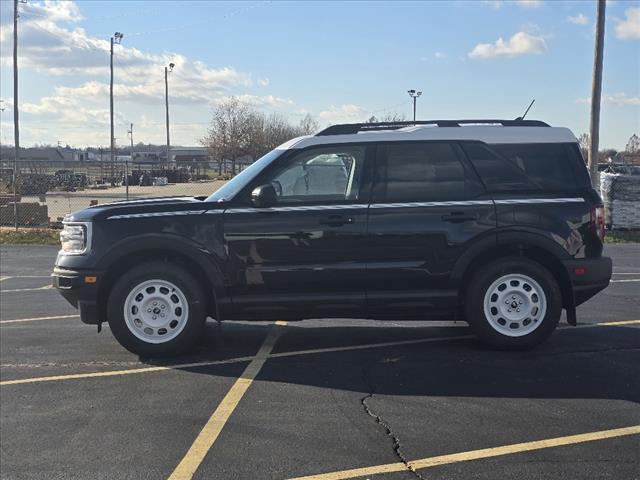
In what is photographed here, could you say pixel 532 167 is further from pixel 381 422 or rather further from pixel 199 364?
pixel 199 364

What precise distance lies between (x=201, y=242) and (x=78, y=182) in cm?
4245

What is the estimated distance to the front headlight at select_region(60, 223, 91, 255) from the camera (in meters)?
5.65

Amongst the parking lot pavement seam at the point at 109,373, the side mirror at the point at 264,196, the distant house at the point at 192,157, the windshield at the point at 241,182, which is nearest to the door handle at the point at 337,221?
the side mirror at the point at 264,196

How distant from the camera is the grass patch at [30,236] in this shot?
17.2m

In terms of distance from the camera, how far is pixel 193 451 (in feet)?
12.8

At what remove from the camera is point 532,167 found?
572 cm

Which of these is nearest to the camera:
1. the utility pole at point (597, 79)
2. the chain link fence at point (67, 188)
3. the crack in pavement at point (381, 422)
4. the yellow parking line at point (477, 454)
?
the yellow parking line at point (477, 454)

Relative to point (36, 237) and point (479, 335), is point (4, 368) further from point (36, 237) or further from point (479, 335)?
point (36, 237)

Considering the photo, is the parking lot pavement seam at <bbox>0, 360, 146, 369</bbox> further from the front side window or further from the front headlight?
the front side window

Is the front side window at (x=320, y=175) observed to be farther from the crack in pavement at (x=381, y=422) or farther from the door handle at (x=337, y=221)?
the crack in pavement at (x=381, y=422)

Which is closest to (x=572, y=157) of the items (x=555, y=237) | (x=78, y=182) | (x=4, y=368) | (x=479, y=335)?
(x=555, y=237)

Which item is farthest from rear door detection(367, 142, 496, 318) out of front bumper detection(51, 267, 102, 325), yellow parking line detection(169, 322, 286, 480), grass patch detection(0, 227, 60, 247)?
grass patch detection(0, 227, 60, 247)

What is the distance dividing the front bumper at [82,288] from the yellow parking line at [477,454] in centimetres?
293

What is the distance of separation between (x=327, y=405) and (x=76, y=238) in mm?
2745
